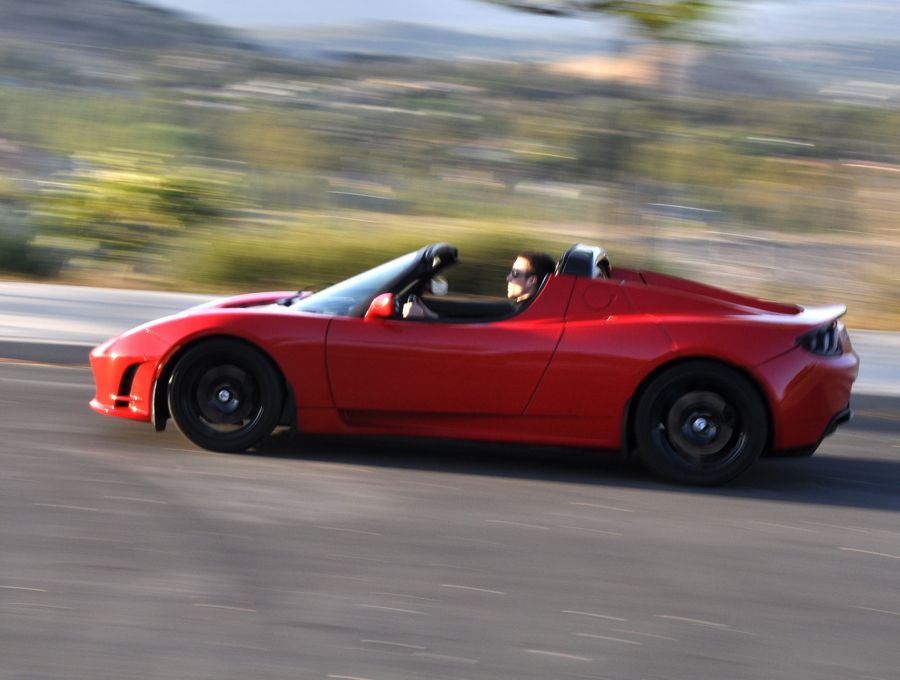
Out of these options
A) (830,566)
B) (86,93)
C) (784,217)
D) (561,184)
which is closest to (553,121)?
(561,184)

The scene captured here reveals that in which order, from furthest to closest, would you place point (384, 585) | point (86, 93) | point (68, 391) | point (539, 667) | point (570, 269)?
point (86, 93), point (68, 391), point (570, 269), point (384, 585), point (539, 667)

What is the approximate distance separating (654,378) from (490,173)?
12403mm

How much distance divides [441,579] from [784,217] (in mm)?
14039

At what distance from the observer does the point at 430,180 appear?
742 inches

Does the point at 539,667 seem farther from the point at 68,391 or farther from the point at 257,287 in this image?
the point at 257,287

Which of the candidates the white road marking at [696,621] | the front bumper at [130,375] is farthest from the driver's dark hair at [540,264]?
the white road marking at [696,621]

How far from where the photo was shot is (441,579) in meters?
4.94

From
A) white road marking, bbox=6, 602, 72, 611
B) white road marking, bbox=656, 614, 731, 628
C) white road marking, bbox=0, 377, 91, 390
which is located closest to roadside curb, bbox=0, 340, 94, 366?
white road marking, bbox=0, 377, 91, 390

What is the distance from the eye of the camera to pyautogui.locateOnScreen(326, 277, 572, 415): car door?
262 inches

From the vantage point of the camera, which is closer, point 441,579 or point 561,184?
point 441,579

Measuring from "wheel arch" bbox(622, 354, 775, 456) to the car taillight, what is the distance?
31 cm

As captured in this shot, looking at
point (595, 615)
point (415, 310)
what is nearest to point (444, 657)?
point (595, 615)

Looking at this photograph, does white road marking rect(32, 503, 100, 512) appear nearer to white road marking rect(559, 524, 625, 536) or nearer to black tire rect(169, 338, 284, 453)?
black tire rect(169, 338, 284, 453)

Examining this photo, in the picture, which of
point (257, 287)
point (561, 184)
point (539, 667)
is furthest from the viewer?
point (561, 184)
